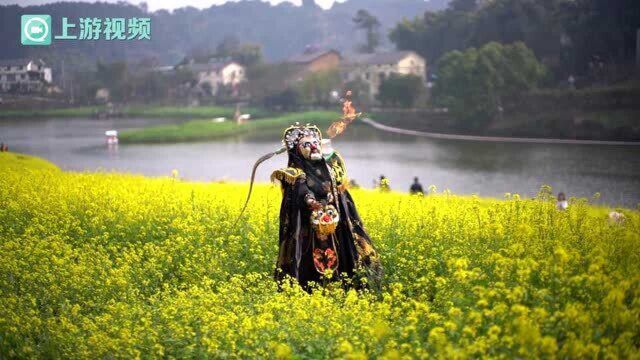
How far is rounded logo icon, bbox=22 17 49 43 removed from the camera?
2812 cm

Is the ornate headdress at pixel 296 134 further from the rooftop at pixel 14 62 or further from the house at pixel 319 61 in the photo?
the house at pixel 319 61

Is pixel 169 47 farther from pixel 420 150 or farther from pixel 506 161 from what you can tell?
pixel 506 161

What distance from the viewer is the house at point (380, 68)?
55.6m

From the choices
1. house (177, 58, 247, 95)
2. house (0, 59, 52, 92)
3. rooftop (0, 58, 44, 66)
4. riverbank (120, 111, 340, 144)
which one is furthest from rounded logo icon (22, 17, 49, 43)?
house (177, 58, 247, 95)

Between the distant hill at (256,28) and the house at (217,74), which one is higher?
the distant hill at (256,28)

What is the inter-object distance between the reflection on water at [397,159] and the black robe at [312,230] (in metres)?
17.2

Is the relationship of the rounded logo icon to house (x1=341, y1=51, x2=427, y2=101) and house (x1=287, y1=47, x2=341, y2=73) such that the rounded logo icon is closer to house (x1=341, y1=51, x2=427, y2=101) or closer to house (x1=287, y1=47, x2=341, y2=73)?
house (x1=341, y1=51, x2=427, y2=101)

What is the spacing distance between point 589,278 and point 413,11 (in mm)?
84210

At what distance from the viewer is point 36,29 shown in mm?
29281

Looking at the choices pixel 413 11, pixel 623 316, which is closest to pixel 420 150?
pixel 623 316

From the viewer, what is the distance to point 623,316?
5832 millimetres

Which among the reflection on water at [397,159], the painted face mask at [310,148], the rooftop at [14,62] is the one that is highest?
the rooftop at [14,62]

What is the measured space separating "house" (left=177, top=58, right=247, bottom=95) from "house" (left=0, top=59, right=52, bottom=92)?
23.5 meters

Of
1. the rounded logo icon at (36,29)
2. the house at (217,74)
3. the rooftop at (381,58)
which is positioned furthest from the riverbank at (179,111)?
the rounded logo icon at (36,29)
